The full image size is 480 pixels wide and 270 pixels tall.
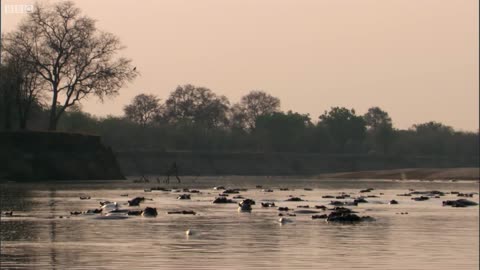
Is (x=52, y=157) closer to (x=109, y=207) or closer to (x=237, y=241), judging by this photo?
(x=109, y=207)

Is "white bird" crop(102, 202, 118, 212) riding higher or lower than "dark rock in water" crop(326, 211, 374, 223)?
higher

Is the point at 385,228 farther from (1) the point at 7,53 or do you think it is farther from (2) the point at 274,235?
(1) the point at 7,53

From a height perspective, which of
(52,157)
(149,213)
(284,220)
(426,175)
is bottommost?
(284,220)

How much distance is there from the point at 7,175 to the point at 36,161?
5.83 metres

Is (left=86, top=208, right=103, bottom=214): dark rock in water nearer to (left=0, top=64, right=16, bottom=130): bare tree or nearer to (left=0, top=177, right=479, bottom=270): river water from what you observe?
(left=0, top=177, right=479, bottom=270): river water

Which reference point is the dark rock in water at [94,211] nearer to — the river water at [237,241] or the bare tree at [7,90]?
the river water at [237,241]

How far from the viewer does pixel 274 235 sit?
3838cm

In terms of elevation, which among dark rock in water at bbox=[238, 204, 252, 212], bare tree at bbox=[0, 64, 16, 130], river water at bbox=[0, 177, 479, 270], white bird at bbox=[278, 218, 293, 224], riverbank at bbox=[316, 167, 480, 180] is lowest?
river water at bbox=[0, 177, 479, 270]

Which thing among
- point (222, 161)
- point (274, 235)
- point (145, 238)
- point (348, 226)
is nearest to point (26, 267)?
point (145, 238)

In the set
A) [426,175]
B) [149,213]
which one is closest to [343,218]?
[149,213]

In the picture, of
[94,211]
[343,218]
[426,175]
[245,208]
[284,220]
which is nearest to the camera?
[284,220]

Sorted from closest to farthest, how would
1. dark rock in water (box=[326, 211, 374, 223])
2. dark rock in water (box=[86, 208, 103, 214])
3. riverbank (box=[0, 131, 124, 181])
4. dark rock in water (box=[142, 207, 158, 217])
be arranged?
dark rock in water (box=[326, 211, 374, 223]) → dark rock in water (box=[142, 207, 158, 217]) → dark rock in water (box=[86, 208, 103, 214]) → riverbank (box=[0, 131, 124, 181])

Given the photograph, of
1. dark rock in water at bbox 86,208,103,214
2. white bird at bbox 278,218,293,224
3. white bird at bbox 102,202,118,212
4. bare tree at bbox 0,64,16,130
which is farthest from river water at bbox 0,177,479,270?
bare tree at bbox 0,64,16,130

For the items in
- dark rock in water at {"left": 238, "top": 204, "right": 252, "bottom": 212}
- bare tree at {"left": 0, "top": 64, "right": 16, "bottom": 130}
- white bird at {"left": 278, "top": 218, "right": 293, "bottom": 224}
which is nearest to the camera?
white bird at {"left": 278, "top": 218, "right": 293, "bottom": 224}
